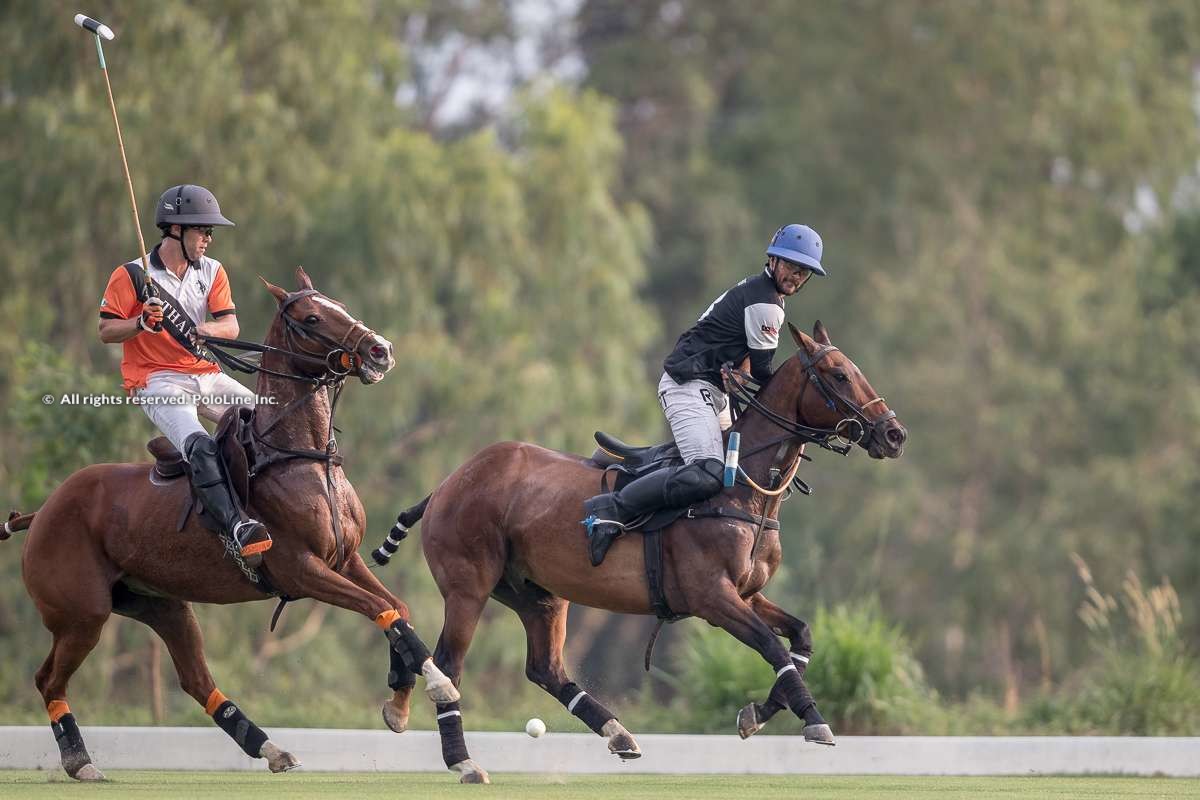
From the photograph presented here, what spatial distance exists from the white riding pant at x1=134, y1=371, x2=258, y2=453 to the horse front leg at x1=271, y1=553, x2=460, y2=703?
0.99 m

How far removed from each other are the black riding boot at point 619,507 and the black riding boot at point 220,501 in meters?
1.82

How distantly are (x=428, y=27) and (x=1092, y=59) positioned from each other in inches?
560

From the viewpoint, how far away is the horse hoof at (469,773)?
32.9 ft

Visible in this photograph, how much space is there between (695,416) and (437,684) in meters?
2.15

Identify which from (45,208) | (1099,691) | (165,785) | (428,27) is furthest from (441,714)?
(428,27)

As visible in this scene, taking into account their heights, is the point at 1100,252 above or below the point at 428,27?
below

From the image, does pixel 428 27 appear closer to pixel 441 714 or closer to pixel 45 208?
pixel 45 208

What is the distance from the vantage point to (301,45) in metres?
25.3

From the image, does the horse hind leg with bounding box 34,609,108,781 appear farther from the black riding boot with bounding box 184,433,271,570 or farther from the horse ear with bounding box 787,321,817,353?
the horse ear with bounding box 787,321,817,353

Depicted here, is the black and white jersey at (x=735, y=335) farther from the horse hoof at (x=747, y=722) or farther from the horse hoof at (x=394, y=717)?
the horse hoof at (x=394, y=717)

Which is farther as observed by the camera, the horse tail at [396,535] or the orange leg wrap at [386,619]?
the horse tail at [396,535]

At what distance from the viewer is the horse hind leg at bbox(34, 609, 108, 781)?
33.9 feet

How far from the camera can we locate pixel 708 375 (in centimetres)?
1065

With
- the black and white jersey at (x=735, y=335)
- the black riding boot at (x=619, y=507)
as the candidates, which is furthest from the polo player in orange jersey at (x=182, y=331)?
the black and white jersey at (x=735, y=335)
